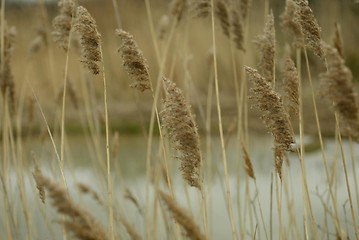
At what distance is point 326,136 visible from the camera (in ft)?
19.6

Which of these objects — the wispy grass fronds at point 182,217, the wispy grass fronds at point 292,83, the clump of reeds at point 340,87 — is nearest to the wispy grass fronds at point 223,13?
the wispy grass fronds at point 292,83

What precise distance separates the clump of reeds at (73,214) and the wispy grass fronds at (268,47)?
890 mm

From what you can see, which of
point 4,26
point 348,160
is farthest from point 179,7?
point 348,160

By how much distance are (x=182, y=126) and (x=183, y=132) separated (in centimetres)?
2

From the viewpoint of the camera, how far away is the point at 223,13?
198 cm

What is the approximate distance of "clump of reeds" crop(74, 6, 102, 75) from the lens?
1344 mm

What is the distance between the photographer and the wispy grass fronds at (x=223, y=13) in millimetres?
1954

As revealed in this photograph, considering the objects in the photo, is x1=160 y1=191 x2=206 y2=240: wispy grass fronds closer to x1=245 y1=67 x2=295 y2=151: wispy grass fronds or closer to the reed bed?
the reed bed

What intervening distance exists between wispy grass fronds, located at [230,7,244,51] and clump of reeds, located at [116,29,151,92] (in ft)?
2.19

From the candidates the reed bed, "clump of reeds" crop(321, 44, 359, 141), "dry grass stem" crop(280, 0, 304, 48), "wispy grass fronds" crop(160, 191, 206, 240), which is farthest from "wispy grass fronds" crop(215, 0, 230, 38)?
"wispy grass fronds" crop(160, 191, 206, 240)

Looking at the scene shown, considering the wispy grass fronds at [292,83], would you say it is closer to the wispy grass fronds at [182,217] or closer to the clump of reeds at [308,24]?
the clump of reeds at [308,24]

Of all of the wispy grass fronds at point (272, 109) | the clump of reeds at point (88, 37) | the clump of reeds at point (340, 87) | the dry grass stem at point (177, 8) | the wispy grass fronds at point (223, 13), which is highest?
the dry grass stem at point (177, 8)

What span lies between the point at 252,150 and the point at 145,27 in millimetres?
4108

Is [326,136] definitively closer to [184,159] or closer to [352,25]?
[352,25]
